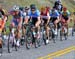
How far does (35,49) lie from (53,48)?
968 millimetres

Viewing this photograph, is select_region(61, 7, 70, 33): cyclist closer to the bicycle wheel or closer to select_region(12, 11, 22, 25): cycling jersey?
the bicycle wheel

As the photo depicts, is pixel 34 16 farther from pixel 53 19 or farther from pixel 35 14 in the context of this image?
pixel 53 19

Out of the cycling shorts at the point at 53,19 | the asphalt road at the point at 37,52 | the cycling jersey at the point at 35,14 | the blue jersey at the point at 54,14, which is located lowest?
the asphalt road at the point at 37,52

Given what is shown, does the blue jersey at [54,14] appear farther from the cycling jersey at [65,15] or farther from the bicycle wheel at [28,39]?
the bicycle wheel at [28,39]

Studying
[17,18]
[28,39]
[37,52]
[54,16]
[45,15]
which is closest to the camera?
[37,52]

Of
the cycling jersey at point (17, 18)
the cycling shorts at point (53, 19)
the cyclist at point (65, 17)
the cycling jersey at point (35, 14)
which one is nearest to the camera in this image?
the cycling jersey at point (17, 18)

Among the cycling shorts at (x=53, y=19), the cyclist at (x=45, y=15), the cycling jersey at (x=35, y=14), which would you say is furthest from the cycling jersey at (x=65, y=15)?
the cycling jersey at (x=35, y=14)

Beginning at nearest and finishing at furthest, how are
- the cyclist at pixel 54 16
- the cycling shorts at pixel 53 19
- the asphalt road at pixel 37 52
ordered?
the asphalt road at pixel 37 52 < the cyclist at pixel 54 16 < the cycling shorts at pixel 53 19

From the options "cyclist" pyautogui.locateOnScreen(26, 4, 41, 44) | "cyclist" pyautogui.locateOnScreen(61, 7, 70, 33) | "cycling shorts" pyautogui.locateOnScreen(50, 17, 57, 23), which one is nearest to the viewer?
"cyclist" pyautogui.locateOnScreen(26, 4, 41, 44)

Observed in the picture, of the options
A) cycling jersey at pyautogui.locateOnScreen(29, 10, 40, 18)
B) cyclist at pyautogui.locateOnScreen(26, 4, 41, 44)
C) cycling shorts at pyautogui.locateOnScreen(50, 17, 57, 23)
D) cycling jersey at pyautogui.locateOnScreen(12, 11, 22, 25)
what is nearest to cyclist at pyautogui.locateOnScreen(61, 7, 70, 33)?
cycling shorts at pyautogui.locateOnScreen(50, 17, 57, 23)

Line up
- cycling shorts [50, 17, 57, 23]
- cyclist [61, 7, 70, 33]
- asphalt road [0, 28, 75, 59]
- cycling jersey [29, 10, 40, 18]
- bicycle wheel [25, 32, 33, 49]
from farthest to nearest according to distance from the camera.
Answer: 1. cyclist [61, 7, 70, 33]
2. cycling shorts [50, 17, 57, 23]
3. cycling jersey [29, 10, 40, 18]
4. bicycle wheel [25, 32, 33, 49]
5. asphalt road [0, 28, 75, 59]

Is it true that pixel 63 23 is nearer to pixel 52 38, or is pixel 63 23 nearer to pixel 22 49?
pixel 52 38

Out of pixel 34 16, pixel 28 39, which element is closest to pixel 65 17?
pixel 34 16

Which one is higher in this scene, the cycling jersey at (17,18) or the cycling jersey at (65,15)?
the cycling jersey at (17,18)
